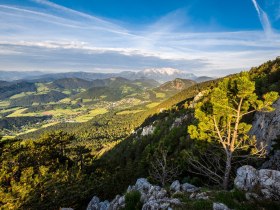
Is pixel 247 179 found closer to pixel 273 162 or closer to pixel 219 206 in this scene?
pixel 219 206

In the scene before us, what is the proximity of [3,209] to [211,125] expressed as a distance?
32190 millimetres

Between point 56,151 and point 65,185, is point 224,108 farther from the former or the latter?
point 56,151

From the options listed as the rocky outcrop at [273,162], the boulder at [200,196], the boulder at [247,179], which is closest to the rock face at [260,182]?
the boulder at [247,179]

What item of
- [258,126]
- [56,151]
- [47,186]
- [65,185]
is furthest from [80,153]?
[258,126]

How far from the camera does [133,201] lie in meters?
25.3

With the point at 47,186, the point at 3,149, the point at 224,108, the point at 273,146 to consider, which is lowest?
the point at 47,186

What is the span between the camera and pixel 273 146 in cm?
3362

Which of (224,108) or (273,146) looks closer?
(224,108)

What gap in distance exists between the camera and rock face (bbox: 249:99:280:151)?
123 feet

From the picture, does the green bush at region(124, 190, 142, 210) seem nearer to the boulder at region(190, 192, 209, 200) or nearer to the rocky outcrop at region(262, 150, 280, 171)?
the boulder at region(190, 192, 209, 200)

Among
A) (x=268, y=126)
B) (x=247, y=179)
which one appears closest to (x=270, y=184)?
(x=247, y=179)

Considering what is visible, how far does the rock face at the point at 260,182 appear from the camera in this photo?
68.9ft

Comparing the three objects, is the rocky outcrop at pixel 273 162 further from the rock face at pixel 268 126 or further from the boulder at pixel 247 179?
the boulder at pixel 247 179

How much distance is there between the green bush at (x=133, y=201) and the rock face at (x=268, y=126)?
21.2 m
